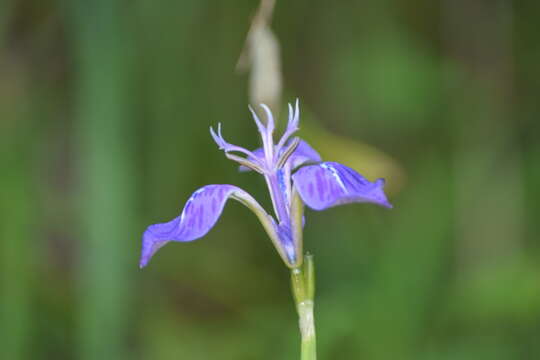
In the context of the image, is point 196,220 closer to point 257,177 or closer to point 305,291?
point 305,291

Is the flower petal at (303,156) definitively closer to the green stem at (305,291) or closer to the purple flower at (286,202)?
the purple flower at (286,202)

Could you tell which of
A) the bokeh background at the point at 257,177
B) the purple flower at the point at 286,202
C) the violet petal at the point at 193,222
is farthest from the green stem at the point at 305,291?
the bokeh background at the point at 257,177

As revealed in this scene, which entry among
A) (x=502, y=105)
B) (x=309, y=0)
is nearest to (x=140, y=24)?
(x=309, y=0)

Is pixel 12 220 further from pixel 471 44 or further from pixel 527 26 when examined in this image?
pixel 527 26

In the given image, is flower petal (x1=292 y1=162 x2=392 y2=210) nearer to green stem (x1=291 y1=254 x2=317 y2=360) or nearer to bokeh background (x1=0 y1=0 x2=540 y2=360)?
green stem (x1=291 y1=254 x2=317 y2=360)

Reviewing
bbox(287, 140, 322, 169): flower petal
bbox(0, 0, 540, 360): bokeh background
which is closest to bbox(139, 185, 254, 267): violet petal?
bbox(287, 140, 322, 169): flower petal

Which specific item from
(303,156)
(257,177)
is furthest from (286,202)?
(257,177)
